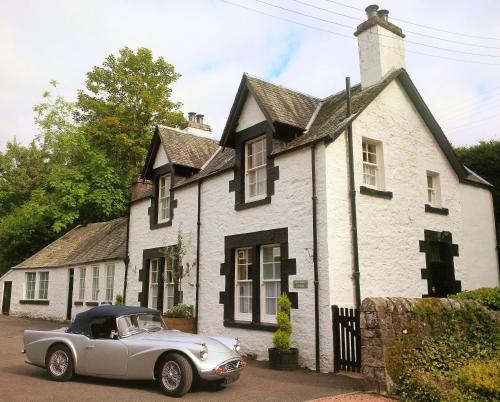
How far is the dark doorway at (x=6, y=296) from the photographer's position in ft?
94.2

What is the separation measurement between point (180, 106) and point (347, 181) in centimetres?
2288

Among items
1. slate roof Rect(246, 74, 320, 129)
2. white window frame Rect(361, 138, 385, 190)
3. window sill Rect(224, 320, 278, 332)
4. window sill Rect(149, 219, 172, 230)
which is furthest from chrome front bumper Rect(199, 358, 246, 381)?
window sill Rect(149, 219, 172, 230)

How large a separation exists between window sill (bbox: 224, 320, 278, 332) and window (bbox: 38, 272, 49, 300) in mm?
16070

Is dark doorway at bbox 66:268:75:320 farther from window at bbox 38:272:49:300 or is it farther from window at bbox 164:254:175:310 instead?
window at bbox 164:254:175:310

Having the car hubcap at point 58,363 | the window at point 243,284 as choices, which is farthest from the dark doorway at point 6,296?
the car hubcap at point 58,363

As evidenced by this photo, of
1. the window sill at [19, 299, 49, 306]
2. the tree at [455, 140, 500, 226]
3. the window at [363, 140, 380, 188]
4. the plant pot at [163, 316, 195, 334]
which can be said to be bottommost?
the plant pot at [163, 316, 195, 334]

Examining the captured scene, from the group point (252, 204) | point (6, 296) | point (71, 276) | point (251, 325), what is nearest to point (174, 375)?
point (251, 325)

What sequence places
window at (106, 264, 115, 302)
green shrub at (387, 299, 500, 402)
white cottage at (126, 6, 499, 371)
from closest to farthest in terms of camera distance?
green shrub at (387, 299, 500, 402)
white cottage at (126, 6, 499, 371)
window at (106, 264, 115, 302)

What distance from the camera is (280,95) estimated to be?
14.9 meters

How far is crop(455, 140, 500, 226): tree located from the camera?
18.9m

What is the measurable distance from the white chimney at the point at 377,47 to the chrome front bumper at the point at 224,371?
377 inches

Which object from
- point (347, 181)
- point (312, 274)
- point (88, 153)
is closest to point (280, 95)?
point (347, 181)

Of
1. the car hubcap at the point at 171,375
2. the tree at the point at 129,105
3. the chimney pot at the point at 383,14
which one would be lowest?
the car hubcap at the point at 171,375

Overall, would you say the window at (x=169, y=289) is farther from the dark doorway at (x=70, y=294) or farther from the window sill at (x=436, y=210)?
the dark doorway at (x=70, y=294)
